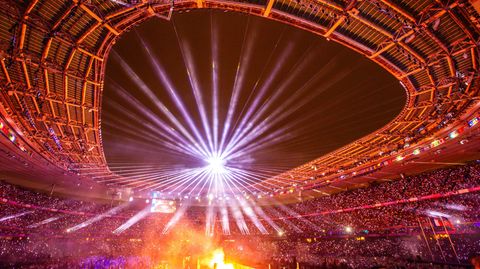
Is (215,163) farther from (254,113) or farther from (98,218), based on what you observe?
(98,218)

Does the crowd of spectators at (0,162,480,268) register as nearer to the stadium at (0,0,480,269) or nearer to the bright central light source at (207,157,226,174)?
the stadium at (0,0,480,269)

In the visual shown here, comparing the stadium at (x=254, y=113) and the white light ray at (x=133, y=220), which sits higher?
the stadium at (x=254, y=113)

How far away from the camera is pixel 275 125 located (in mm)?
11727

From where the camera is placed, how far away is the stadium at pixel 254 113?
6.51 m

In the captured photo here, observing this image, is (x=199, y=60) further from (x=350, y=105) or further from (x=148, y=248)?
(x=148, y=248)

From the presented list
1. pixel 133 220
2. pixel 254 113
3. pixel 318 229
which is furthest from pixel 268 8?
pixel 133 220

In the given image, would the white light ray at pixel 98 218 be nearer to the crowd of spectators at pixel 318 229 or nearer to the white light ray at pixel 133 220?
the crowd of spectators at pixel 318 229

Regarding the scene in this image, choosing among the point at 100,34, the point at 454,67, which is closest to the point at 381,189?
the point at 454,67

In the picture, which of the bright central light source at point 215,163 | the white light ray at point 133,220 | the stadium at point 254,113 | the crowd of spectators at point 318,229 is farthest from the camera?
the white light ray at point 133,220

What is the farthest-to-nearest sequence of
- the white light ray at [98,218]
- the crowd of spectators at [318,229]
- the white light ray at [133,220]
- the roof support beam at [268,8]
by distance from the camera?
the white light ray at [133,220] < the white light ray at [98,218] < the crowd of spectators at [318,229] < the roof support beam at [268,8]

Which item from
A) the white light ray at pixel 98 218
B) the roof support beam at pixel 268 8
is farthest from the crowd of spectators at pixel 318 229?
the roof support beam at pixel 268 8

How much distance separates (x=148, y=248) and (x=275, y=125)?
30.3 metres

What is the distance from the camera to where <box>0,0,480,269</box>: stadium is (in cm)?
651

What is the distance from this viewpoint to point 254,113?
414 inches
